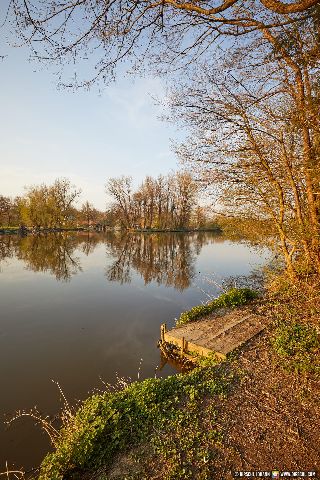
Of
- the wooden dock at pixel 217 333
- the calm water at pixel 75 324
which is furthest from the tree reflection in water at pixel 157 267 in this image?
the wooden dock at pixel 217 333

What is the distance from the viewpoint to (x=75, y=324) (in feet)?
38.5

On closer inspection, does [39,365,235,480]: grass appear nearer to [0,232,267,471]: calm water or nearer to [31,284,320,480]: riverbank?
[31,284,320,480]: riverbank

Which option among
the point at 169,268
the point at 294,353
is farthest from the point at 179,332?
the point at 169,268

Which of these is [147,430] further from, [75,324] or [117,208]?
[117,208]

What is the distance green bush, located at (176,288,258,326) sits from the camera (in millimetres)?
10431

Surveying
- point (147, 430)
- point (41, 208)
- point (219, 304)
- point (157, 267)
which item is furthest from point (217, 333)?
point (41, 208)

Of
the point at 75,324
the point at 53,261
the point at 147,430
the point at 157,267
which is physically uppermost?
the point at 53,261

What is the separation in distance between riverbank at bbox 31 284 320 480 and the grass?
0.04ft

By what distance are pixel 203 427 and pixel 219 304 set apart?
7.07 m

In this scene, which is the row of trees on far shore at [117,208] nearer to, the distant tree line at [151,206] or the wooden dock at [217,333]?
the distant tree line at [151,206]

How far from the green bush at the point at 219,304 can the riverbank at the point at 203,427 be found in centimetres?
417

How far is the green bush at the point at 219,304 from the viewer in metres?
10.4

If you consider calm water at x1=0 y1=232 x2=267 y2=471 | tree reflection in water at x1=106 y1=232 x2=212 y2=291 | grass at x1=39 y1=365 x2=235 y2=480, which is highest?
grass at x1=39 y1=365 x2=235 y2=480

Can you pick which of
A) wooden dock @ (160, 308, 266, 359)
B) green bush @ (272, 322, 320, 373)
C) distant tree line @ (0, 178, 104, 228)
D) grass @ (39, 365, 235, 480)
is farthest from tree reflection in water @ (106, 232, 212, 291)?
distant tree line @ (0, 178, 104, 228)
